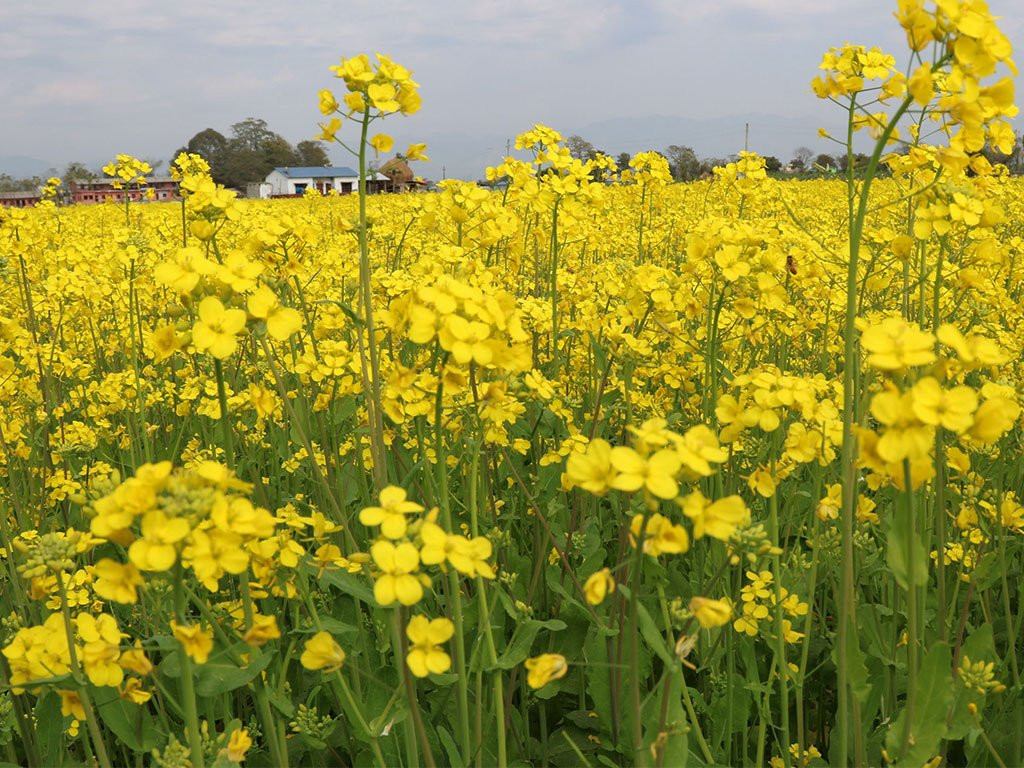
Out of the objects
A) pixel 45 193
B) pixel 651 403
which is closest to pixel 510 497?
pixel 651 403

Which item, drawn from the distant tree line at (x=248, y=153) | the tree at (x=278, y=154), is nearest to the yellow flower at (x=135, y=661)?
the distant tree line at (x=248, y=153)

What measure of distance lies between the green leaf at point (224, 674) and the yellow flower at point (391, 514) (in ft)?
1.78

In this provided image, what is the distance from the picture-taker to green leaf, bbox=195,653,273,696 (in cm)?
168

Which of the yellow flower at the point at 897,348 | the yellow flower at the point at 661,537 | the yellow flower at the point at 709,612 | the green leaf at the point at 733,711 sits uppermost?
the yellow flower at the point at 897,348

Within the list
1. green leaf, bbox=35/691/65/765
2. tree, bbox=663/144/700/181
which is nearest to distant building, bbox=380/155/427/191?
green leaf, bbox=35/691/65/765

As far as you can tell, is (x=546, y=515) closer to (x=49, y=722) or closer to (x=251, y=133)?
(x=49, y=722)

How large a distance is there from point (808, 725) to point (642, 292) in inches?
62.9

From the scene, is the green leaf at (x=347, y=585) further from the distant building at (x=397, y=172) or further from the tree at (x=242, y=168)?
the tree at (x=242, y=168)

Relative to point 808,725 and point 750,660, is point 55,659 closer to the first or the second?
point 750,660

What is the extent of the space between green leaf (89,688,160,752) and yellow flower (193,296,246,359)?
105 cm

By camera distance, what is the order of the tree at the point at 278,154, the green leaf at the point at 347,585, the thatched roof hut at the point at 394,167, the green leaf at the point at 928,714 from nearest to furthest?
the green leaf at the point at 928,714 → the green leaf at the point at 347,585 → the thatched roof hut at the point at 394,167 → the tree at the point at 278,154

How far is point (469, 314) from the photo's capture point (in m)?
1.59

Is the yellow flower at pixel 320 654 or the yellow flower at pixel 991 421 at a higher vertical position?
the yellow flower at pixel 991 421

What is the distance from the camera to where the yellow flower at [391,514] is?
133cm
